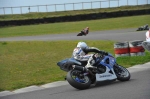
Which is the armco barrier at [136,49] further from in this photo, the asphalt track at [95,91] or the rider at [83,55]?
the rider at [83,55]

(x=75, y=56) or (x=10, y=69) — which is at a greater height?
(x=75, y=56)

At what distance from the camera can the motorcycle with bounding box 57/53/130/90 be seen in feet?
25.5

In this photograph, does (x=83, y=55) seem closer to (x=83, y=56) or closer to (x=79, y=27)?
(x=83, y=56)

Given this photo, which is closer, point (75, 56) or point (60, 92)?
point (60, 92)

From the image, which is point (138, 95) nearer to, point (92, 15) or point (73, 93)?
point (73, 93)

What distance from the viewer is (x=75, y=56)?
8.29m

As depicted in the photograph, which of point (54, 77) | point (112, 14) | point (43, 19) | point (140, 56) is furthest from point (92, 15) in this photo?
point (54, 77)

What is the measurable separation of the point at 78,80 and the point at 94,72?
0.57m

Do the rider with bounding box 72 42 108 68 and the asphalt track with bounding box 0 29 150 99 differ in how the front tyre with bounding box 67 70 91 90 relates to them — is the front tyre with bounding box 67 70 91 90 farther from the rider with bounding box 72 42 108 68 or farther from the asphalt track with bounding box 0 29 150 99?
the rider with bounding box 72 42 108 68

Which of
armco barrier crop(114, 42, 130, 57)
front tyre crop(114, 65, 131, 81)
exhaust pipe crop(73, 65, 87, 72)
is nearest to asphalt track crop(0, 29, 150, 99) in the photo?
front tyre crop(114, 65, 131, 81)

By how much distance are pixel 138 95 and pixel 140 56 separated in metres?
6.57

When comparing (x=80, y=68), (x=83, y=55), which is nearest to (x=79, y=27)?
(x=83, y=55)

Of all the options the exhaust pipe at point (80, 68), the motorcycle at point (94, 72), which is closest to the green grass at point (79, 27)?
the motorcycle at point (94, 72)

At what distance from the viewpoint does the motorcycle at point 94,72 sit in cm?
777
